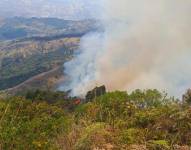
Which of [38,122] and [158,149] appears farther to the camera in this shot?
[38,122]

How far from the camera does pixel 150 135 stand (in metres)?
22.0

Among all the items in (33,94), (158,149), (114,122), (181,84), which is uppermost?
(181,84)

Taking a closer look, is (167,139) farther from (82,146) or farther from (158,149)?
(82,146)

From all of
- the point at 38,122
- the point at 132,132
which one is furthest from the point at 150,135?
the point at 38,122

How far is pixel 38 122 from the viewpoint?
3006 centimetres

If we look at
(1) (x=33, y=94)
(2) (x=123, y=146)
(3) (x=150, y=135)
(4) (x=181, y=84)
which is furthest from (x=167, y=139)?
(4) (x=181, y=84)

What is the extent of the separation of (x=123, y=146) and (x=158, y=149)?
1.41 metres

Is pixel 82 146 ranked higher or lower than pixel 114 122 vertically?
lower

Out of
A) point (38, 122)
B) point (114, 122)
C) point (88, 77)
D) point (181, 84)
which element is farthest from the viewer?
point (88, 77)

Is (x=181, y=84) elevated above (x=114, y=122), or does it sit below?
above

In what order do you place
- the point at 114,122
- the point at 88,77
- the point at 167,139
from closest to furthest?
the point at 167,139
the point at 114,122
the point at 88,77

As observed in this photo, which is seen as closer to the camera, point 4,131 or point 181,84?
point 4,131

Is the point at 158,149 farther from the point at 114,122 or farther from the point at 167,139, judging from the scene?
the point at 114,122

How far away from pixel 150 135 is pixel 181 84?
416ft
